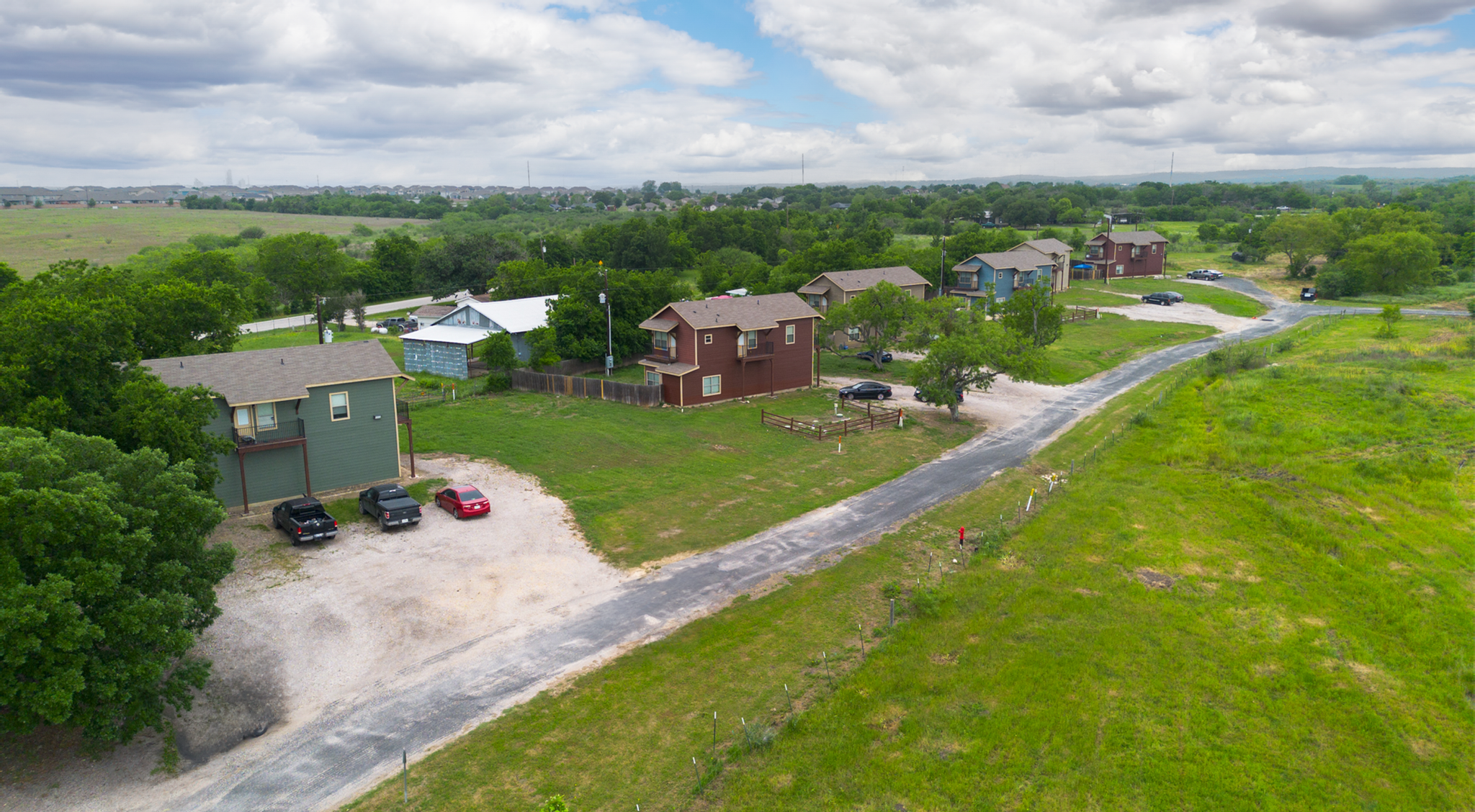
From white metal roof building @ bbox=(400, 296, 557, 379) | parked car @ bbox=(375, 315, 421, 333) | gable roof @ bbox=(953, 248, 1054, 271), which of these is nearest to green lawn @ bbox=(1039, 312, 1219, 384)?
gable roof @ bbox=(953, 248, 1054, 271)

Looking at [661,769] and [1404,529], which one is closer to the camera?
[661,769]

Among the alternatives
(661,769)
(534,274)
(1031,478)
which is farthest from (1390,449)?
(534,274)

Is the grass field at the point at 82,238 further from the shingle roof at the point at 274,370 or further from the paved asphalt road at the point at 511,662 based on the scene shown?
the paved asphalt road at the point at 511,662

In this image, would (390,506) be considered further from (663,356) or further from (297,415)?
(663,356)

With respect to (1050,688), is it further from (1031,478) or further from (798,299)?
(798,299)

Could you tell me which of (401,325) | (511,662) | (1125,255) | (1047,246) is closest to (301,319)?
(401,325)

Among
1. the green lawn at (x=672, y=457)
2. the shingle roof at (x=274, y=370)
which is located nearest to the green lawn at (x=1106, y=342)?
the green lawn at (x=672, y=457)

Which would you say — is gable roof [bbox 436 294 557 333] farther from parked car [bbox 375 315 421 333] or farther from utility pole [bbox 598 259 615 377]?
parked car [bbox 375 315 421 333]
